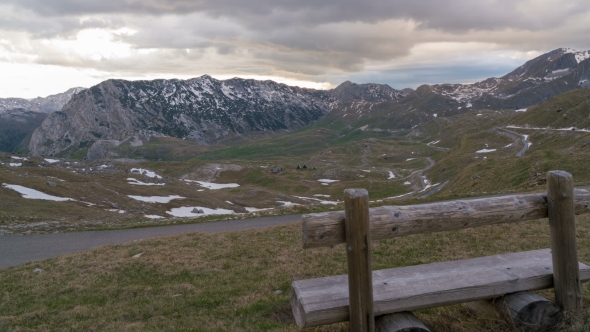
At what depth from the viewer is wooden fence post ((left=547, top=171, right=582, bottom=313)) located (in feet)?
23.6

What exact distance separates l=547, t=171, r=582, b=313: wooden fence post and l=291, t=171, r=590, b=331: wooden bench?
15 millimetres

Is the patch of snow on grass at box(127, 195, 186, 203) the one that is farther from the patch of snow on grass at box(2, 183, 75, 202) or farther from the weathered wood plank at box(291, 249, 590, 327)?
the weathered wood plank at box(291, 249, 590, 327)

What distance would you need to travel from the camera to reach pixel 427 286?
6.95 metres

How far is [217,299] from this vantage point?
39.0 feet

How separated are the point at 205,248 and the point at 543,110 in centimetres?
18198

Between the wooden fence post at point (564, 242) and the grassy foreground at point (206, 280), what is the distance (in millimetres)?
431

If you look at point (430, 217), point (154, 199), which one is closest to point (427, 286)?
point (430, 217)

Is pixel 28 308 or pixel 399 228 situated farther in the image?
pixel 28 308

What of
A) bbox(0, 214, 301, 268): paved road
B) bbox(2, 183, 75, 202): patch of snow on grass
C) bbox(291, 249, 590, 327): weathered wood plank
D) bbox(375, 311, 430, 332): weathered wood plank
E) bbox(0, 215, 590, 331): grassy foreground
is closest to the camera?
bbox(375, 311, 430, 332): weathered wood plank

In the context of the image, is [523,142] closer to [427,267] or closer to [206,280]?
[206,280]

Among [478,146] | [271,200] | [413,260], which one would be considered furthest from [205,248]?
[478,146]

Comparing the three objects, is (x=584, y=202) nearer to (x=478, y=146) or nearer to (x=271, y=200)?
(x=271, y=200)

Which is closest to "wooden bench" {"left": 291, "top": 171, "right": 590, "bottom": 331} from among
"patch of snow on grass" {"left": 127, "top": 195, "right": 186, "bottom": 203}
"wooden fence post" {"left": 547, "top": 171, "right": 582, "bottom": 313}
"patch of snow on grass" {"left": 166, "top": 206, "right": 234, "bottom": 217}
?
"wooden fence post" {"left": 547, "top": 171, "right": 582, "bottom": 313}

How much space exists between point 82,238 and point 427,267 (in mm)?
27910
